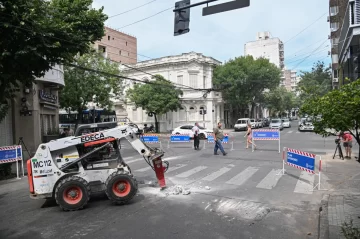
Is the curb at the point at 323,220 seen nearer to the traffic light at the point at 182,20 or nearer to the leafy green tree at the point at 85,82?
the traffic light at the point at 182,20

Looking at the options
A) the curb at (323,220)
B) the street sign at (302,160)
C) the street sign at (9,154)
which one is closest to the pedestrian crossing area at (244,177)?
the street sign at (302,160)

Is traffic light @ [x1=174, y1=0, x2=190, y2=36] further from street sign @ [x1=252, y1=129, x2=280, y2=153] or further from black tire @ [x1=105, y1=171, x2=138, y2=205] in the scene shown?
Result: street sign @ [x1=252, y1=129, x2=280, y2=153]

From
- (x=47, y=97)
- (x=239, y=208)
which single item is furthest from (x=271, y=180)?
(x=47, y=97)

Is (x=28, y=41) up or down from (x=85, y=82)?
down

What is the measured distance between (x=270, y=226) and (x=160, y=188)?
3.94 meters

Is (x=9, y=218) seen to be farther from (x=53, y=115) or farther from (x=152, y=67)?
(x=152, y=67)

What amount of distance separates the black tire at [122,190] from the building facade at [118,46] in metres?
56.4

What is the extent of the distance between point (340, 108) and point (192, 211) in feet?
12.7

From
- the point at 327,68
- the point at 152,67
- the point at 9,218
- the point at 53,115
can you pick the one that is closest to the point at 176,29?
the point at 9,218

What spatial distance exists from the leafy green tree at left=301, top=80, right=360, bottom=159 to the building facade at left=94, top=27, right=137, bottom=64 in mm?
58801

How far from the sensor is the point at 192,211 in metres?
6.84

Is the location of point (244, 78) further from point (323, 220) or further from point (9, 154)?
point (323, 220)

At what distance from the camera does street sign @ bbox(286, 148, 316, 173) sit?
29.5ft

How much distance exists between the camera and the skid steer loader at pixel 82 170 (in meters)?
7.27
